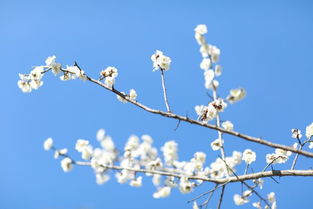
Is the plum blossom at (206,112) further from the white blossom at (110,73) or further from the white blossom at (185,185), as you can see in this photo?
the white blossom at (110,73)

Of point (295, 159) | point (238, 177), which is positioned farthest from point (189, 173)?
point (295, 159)

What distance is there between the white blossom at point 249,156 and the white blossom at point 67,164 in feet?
7.32

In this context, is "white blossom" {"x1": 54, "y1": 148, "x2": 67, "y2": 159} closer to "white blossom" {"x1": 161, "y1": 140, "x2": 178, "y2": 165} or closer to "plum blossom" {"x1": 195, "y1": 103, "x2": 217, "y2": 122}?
"white blossom" {"x1": 161, "y1": 140, "x2": 178, "y2": 165}

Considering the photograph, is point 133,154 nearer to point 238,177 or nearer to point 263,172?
point 238,177

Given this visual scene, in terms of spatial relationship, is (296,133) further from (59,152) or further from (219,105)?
(59,152)

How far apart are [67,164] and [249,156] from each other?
2.33 metres

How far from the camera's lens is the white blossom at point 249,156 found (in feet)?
15.0

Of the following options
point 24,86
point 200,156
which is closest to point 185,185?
point 200,156

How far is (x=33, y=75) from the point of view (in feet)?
16.3

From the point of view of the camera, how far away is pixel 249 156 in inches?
181

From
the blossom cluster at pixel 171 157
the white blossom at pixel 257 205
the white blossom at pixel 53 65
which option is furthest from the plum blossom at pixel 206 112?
Answer: the white blossom at pixel 53 65

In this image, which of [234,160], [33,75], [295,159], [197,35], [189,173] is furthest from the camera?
[33,75]

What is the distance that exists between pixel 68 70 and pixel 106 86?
0.89 metres

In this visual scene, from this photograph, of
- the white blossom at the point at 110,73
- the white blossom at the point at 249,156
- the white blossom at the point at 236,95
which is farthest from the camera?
the white blossom at the point at 110,73
